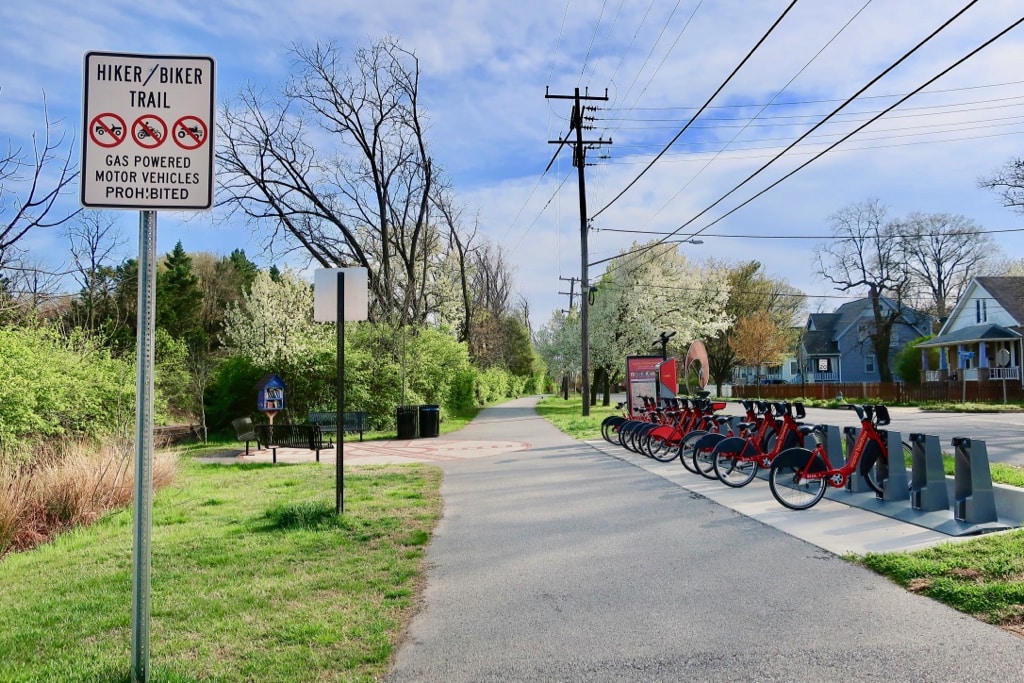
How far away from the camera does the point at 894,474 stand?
8328 millimetres

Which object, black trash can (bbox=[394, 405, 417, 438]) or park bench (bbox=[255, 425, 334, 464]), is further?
black trash can (bbox=[394, 405, 417, 438])

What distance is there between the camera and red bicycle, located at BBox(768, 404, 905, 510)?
27.8 feet

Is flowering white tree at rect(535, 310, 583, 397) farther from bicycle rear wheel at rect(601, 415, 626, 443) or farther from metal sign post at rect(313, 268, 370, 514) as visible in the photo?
metal sign post at rect(313, 268, 370, 514)

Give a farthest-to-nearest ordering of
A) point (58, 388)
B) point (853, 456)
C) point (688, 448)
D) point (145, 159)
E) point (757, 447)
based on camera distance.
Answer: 1. point (688, 448)
2. point (58, 388)
3. point (757, 447)
4. point (853, 456)
5. point (145, 159)

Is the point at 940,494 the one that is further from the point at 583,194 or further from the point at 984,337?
the point at 984,337

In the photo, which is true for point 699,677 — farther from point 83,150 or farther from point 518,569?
point 83,150

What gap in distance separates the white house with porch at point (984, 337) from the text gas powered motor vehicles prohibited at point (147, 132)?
4221 cm

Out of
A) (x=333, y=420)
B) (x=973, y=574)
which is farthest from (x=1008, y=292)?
(x=973, y=574)

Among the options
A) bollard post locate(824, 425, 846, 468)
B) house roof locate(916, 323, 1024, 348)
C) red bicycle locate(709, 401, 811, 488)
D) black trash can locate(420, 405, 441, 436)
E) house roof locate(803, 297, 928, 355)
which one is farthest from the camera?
house roof locate(803, 297, 928, 355)

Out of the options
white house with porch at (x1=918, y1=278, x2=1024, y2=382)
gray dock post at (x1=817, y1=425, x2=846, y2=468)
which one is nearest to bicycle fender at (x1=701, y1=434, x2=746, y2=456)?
gray dock post at (x1=817, y1=425, x2=846, y2=468)

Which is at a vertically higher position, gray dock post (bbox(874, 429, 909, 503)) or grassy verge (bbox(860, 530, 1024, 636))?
gray dock post (bbox(874, 429, 909, 503))

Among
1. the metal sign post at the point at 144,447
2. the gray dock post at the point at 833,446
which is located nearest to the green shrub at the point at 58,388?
the metal sign post at the point at 144,447

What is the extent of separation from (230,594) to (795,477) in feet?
19.9

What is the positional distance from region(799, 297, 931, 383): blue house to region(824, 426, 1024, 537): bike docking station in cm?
5713
